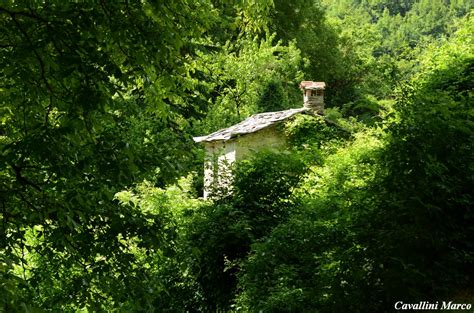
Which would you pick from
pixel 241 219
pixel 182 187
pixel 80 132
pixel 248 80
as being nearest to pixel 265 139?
pixel 241 219

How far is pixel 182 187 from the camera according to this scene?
8547 mm

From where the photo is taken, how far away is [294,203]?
11789 millimetres

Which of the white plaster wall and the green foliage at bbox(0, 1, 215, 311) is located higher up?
the green foliage at bbox(0, 1, 215, 311)

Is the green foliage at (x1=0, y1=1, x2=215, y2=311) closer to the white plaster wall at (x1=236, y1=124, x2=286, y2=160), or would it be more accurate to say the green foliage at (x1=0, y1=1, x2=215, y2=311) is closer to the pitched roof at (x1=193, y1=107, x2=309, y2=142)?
the pitched roof at (x1=193, y1=107, x2=309, y2=142)

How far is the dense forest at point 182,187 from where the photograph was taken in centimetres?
488

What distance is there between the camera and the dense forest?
4879mm

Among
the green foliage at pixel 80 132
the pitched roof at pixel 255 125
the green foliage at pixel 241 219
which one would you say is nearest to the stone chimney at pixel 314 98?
the pitched roof at pixel 255 125

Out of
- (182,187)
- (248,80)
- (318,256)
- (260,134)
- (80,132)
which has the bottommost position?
(260,134)

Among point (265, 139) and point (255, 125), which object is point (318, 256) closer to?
point (265, 139)

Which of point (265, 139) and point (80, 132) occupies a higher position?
point (80, 132)

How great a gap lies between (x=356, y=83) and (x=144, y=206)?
31602 mm

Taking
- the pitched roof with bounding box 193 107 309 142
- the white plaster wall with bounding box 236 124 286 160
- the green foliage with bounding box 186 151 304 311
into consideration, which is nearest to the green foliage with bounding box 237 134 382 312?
the green foliage with bounding box 186 151 304 311

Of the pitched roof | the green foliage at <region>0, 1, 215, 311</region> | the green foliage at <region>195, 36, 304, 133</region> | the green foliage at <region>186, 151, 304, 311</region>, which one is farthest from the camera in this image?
the green foliage at <region>195, 36, 304, 133</region>

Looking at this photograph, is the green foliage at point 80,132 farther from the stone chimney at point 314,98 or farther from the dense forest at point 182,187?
Answer: the stone chimney at point 314,98
